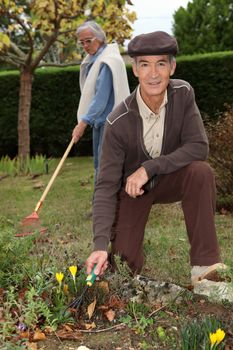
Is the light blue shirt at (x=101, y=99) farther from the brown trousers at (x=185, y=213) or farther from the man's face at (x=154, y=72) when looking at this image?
the man's face at (x=154, y=72)

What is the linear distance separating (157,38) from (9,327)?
57.0 inches

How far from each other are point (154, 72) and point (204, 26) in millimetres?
10976

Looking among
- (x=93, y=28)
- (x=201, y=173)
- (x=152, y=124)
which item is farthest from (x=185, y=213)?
(x=93, y=28)

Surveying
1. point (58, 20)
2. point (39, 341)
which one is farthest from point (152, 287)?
point (58, 20)

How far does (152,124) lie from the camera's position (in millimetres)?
2932

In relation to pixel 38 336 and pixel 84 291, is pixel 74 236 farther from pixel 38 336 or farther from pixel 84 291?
pixel 38 336

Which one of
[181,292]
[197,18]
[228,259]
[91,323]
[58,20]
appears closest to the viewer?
[91,323]

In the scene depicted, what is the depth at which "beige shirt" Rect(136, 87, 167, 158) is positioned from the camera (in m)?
2.91

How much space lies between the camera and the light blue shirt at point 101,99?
4836 millimetres

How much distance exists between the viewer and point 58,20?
7949 mm

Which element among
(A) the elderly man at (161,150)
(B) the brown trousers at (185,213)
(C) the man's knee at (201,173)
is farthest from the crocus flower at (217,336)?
(C) the man's knee at (201,173)

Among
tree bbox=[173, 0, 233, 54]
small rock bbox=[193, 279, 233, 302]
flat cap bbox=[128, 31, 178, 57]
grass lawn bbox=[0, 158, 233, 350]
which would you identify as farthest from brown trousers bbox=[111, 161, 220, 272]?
tree bbox=[173, 0, 233, 54]

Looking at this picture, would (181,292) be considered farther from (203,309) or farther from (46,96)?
(46,96)

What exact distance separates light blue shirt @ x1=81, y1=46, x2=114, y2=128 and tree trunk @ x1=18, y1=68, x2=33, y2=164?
4.37 m
